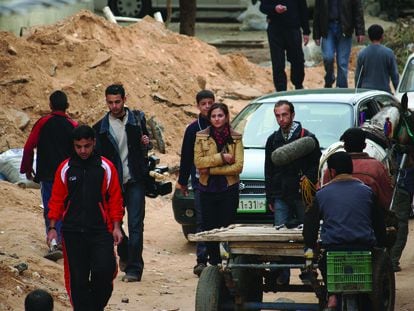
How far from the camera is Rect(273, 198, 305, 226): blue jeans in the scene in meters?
12.1

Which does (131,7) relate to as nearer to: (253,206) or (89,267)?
(253,206)

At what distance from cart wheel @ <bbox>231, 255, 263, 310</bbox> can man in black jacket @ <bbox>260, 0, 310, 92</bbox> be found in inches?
Result: 418

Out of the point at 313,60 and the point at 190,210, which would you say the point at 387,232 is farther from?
the point at 313,60

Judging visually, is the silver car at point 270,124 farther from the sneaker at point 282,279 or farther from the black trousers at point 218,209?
the sneaker at point 282,279

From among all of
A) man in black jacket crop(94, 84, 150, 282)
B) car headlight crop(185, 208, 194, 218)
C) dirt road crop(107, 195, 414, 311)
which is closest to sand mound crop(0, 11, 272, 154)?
dirt road crop(107, 195, 414, 311)

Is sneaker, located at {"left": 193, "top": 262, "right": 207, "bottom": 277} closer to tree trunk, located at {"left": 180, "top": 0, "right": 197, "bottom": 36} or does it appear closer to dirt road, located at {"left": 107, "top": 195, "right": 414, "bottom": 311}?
dirt road, located at {"left": 107, "top": 195, "right": 414, "bottom": 311}

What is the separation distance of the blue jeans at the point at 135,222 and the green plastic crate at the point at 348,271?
3553mm

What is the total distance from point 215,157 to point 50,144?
2136 millimetres

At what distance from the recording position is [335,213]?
9602mm

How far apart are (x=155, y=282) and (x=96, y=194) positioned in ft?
10.7

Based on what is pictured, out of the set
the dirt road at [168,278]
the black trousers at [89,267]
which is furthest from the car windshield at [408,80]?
the black trousers at [89,267]

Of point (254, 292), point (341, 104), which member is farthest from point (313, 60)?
point (254, 292)

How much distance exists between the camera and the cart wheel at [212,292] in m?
10.0

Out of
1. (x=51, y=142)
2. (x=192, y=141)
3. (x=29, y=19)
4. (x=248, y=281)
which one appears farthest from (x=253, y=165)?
(x=29, y=19)
